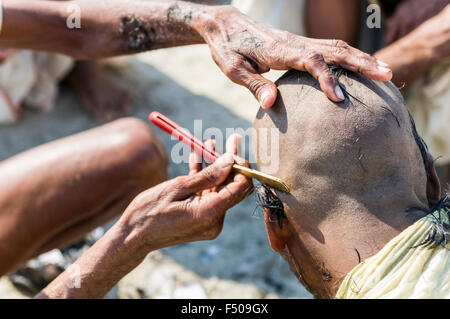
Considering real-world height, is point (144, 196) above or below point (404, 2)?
below

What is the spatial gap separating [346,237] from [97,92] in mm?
2953

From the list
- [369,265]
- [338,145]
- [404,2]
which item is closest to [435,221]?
[369,265]

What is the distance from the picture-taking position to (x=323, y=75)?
1.44 m

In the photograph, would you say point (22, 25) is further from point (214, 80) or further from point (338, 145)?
point (214, 80)

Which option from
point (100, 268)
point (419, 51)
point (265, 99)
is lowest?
point (100, 268)

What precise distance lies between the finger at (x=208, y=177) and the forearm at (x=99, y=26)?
24.5 inches

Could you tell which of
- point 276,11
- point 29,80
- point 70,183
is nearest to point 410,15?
point 276,11

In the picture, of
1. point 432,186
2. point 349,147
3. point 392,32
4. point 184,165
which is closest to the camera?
point 349,147

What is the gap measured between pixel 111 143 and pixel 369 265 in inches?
54.0

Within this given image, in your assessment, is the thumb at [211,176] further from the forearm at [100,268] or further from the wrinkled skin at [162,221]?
the forearm at [100,268]

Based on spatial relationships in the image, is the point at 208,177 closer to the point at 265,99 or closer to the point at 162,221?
the point at 162,221

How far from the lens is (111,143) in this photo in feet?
7.59

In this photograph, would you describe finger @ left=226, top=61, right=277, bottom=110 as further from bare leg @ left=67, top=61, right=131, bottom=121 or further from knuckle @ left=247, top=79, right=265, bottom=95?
bare leg @ left=67, top=61, right=131, bottom=121

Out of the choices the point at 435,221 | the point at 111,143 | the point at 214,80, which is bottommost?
the point at 214,80
